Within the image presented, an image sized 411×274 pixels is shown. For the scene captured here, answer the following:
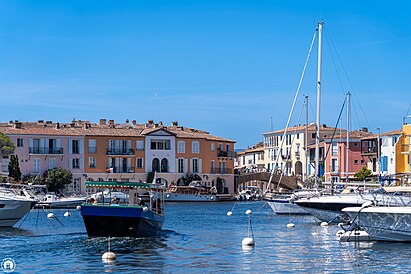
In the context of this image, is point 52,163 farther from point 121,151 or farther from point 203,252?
point 203,252

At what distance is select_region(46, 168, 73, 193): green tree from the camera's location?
95188 millimetres

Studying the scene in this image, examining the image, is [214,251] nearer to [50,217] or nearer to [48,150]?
[50,217]

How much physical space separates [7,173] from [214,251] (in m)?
61.2

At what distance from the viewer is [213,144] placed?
109 meters

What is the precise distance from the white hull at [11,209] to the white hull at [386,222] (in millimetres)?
19715

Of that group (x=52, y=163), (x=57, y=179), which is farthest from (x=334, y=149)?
(x=57, y=179)

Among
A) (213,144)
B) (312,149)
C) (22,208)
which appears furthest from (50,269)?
(312,149)

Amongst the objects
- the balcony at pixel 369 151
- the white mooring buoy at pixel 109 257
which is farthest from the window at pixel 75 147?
the white mooring buoy at pixel 109 257

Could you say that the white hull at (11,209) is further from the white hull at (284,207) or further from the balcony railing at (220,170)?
the balcony railing at (220,170)

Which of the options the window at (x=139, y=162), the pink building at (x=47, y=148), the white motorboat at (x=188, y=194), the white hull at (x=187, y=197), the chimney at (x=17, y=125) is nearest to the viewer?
the pink building at (x=47, y=148)

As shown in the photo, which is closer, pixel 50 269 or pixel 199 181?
pixel 50 269

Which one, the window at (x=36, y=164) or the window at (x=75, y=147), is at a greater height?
the window at (x=75, y=147)

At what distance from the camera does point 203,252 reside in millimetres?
35906

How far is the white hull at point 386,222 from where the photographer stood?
36.7m
